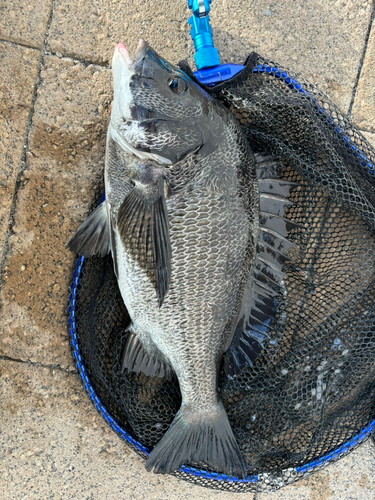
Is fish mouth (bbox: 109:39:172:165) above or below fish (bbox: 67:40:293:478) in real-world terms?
above

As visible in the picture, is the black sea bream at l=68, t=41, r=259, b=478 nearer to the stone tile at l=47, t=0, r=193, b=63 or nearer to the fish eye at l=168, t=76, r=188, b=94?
the fish eye at l=168, t=76, r=188, b=94

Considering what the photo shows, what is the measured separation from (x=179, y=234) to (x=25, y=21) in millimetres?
1353

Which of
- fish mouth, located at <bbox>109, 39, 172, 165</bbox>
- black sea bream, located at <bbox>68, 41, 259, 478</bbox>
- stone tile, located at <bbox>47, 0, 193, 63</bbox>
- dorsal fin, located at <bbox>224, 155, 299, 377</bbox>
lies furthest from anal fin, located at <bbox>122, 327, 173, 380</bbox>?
stone tile, located at <bbox>47, 0, 193, 63</bbox>

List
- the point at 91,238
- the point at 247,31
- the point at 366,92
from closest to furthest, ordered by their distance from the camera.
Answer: the point at 91,238
the point at 247,31
the point at 366,92

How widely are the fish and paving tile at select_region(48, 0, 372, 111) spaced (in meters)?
0.62

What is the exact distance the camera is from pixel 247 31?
2.15m

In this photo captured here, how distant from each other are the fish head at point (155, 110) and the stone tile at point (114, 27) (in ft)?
1.95

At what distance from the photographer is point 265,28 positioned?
217 cm

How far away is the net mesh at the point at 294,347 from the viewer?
5.96 ft

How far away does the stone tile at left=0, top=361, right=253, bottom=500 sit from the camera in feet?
6.51

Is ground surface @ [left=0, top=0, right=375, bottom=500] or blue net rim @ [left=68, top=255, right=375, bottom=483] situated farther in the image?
ground surface @ [left=0, top=0, right=375, bottom=500]

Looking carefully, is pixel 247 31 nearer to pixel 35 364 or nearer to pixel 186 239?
pixel 186 239

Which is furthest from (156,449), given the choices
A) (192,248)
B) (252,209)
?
(252,209)

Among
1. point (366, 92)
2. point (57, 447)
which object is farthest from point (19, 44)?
point (57, 447)
